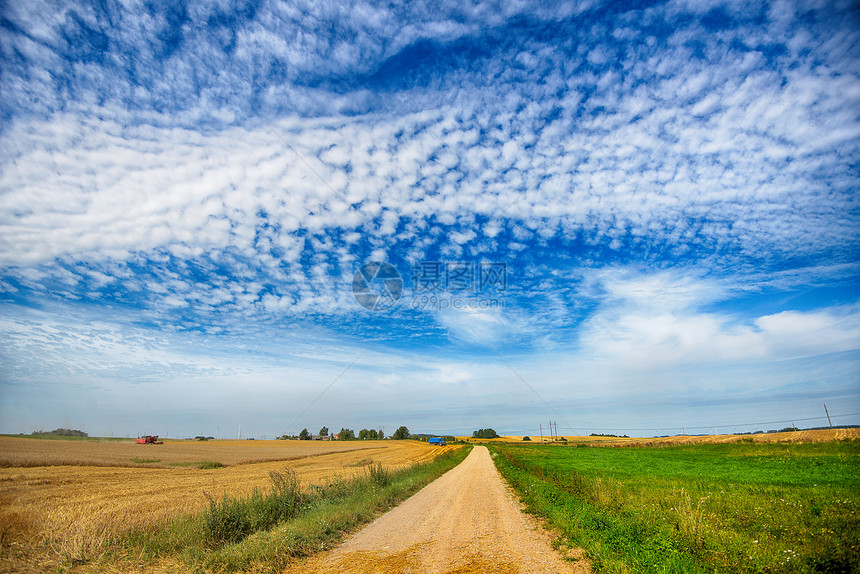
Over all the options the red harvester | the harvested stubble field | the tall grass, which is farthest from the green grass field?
the red harvester

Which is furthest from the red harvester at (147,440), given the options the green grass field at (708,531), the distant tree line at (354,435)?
the green grass field at (708,531)

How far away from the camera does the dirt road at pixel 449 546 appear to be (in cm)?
701

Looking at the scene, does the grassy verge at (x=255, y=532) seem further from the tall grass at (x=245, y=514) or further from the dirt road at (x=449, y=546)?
the dirt road at (x=449, y=546)

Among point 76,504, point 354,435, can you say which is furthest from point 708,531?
point 354,435

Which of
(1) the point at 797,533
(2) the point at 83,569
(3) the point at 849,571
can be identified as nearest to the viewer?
(3) the point at 849,571

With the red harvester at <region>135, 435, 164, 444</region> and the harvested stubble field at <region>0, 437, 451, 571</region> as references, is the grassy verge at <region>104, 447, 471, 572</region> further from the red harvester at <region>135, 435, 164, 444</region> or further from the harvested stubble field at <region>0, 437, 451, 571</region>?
the red harvester at <region>135, 435, 164, 444</region>

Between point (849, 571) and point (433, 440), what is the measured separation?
109m

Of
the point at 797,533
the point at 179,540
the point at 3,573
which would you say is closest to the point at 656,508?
the point at 797,533

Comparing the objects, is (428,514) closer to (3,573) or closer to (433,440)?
(3,573)

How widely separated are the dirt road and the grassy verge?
63 centimetres

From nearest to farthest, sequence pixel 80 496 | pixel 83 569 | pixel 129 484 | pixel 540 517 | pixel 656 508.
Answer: pixel 83 569 → pixel 656 508 → pixel 540 517 → pixel 80 496 → pixel 129 484

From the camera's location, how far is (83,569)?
6914mm

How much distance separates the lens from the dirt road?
7012mm

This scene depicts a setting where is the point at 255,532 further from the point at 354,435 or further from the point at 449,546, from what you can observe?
the point at 354,435
